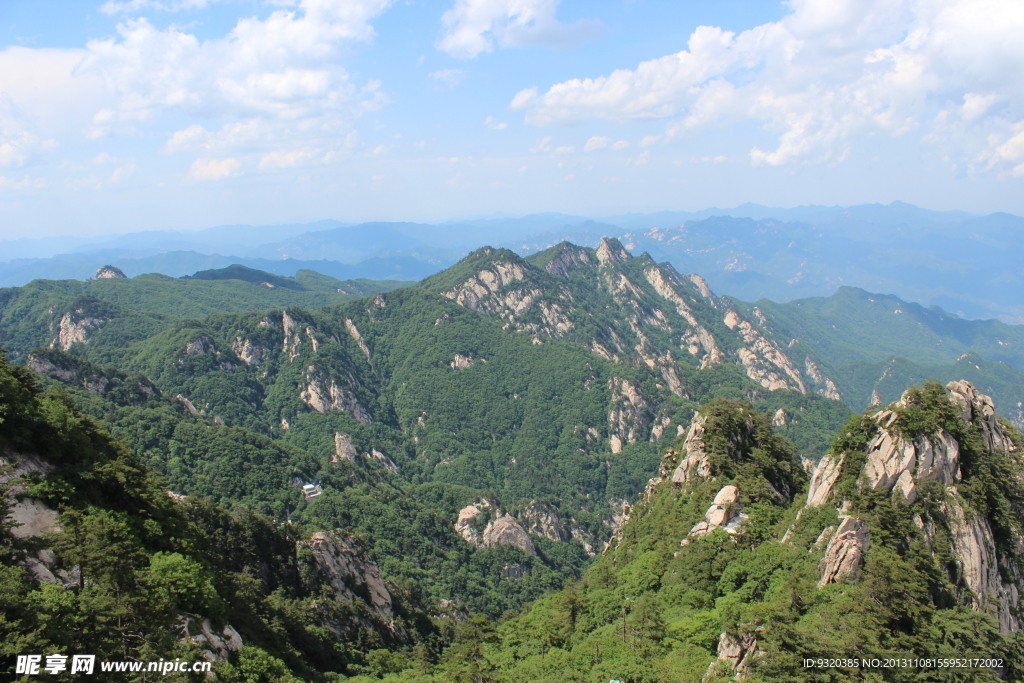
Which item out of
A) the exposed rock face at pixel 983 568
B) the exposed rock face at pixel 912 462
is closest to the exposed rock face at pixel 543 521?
the exposed rock face at pixel 912 462

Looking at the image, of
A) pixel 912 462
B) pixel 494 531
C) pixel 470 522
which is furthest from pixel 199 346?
pixel 912 462

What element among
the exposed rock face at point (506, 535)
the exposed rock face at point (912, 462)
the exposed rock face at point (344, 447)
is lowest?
the exposed rock face at point (506, 535)

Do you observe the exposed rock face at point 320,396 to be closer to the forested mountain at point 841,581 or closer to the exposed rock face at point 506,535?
the exposed rock face at point 506,535

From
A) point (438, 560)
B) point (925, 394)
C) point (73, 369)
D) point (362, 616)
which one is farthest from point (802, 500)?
point (73, 369)

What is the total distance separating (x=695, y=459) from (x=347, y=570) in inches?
1870

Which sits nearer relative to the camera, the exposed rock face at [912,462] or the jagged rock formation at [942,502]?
the jagged rock formation at [942,502]

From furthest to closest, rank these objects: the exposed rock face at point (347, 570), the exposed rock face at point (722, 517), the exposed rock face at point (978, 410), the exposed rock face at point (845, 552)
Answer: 1. the exposed rock face at point (347, 570)
2. the exposed rock face at point (722, 517)
3. the exposed rock face at point (978, 410)
4. the exposed rock face at point (845, 552)

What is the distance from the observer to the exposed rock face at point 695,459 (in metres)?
73.3

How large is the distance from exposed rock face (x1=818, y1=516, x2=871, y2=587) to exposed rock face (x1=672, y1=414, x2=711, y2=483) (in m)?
27.5

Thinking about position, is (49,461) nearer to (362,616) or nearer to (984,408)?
(362,616)

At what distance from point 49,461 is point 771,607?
175 ft

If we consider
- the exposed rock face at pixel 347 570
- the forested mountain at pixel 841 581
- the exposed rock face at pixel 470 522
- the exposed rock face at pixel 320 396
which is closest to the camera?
the forested mountain at pixel 841 581

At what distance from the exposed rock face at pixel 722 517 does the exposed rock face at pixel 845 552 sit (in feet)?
45.9

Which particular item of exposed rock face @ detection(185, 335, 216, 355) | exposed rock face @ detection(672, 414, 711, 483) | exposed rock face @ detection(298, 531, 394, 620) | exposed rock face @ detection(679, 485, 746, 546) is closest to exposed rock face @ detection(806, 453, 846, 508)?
exposed rock face @ detection(679, 485, 746, 546)
